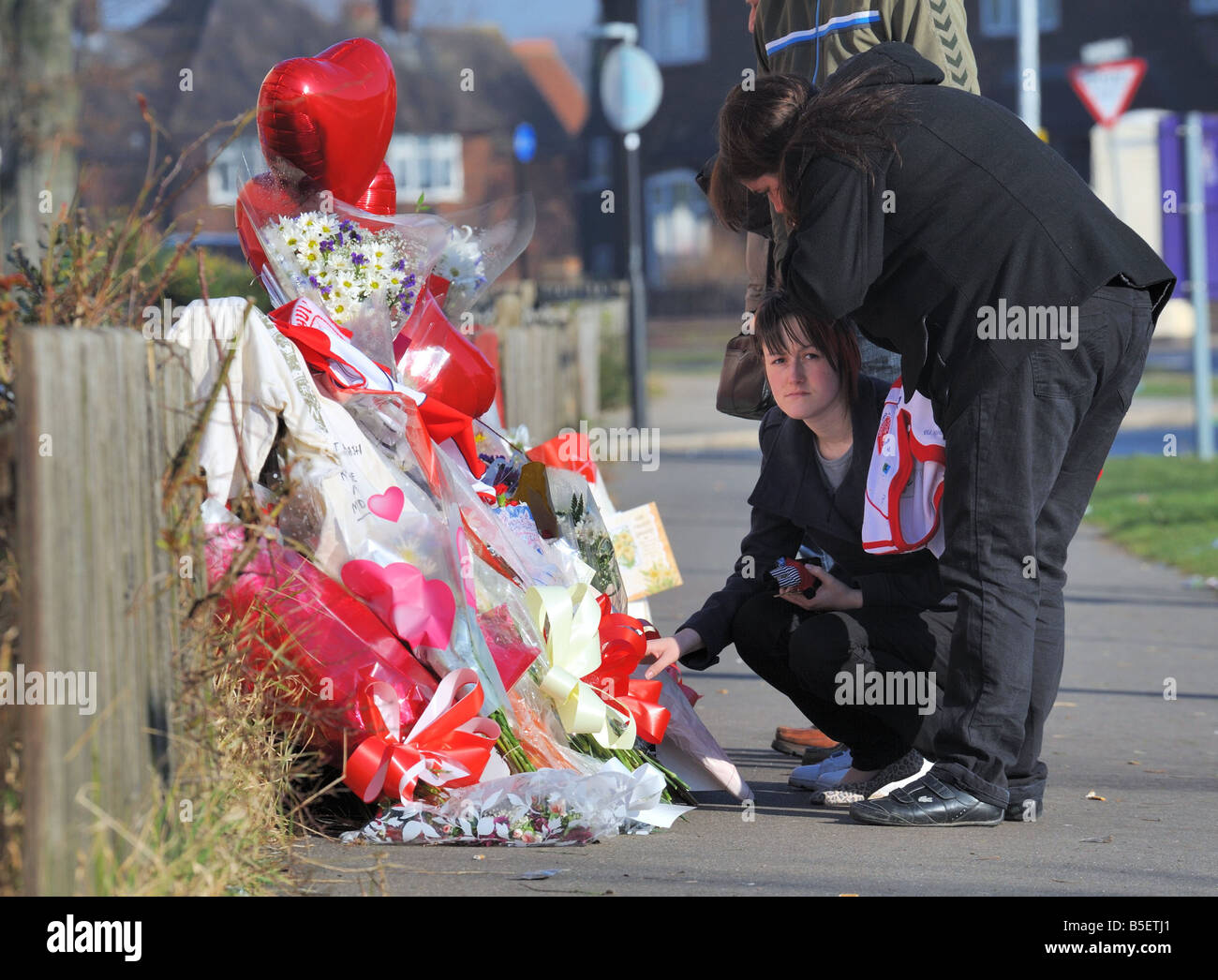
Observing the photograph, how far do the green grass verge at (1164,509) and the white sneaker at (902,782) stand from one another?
4570mm

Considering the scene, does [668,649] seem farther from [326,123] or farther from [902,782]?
[326,123]

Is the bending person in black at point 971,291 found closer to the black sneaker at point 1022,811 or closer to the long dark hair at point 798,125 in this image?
the long dark hair at point 798,125

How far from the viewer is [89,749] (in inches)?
103

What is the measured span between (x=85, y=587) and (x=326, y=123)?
2.02m

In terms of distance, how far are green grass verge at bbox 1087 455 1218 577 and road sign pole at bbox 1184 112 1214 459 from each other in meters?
0.28

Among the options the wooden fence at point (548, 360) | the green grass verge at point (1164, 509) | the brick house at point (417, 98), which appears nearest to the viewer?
the green grass verge at point (1164, 509)

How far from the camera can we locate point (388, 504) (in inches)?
152

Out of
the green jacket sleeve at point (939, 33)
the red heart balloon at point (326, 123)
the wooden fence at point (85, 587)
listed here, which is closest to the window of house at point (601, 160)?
the green jacket sleeve at point (939, 33)

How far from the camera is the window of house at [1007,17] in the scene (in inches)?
1512

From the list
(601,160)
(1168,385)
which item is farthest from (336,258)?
(601,160)

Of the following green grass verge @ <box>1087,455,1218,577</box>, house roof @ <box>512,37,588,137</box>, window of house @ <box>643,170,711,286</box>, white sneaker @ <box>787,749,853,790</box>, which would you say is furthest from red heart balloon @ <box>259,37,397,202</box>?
house roof @ <box>512,37,588,137</box>
